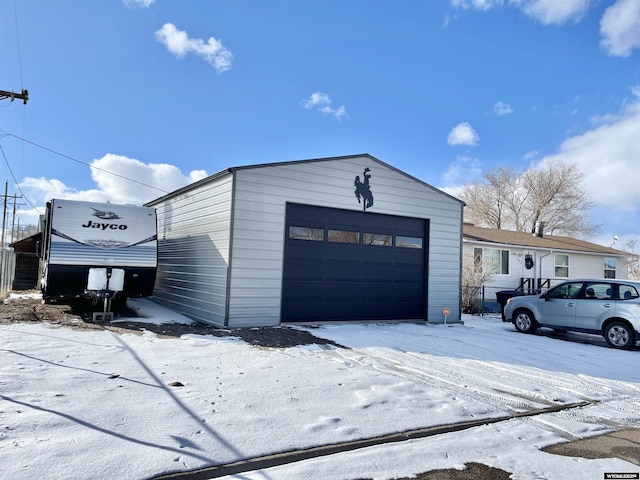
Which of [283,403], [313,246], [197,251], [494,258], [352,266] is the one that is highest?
[494,258]

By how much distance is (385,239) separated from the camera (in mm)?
11586

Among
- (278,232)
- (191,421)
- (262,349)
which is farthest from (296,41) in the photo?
(191,421)

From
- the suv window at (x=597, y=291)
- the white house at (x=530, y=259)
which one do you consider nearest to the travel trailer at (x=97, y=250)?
the suv window at (x=597, y=291)

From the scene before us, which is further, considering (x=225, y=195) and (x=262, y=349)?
(x=225, y=195)

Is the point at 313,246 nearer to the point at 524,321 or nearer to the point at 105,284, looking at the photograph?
the point at 105,284

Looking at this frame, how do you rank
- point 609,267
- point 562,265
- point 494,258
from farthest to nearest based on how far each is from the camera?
Result: 1. point 609,267
2. point 562,265
3. point 494,258

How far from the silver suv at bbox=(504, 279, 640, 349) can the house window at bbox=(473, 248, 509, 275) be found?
7.51 metres

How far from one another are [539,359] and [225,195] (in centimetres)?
717

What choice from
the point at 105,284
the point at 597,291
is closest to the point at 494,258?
the point at 597,291

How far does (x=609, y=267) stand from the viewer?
24.2 m

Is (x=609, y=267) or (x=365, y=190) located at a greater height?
(x=365, y=190)

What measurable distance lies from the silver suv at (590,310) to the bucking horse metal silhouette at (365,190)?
486 centimetres

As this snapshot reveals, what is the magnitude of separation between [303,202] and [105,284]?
4874mm

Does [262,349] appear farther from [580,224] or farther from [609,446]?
[580,224]
